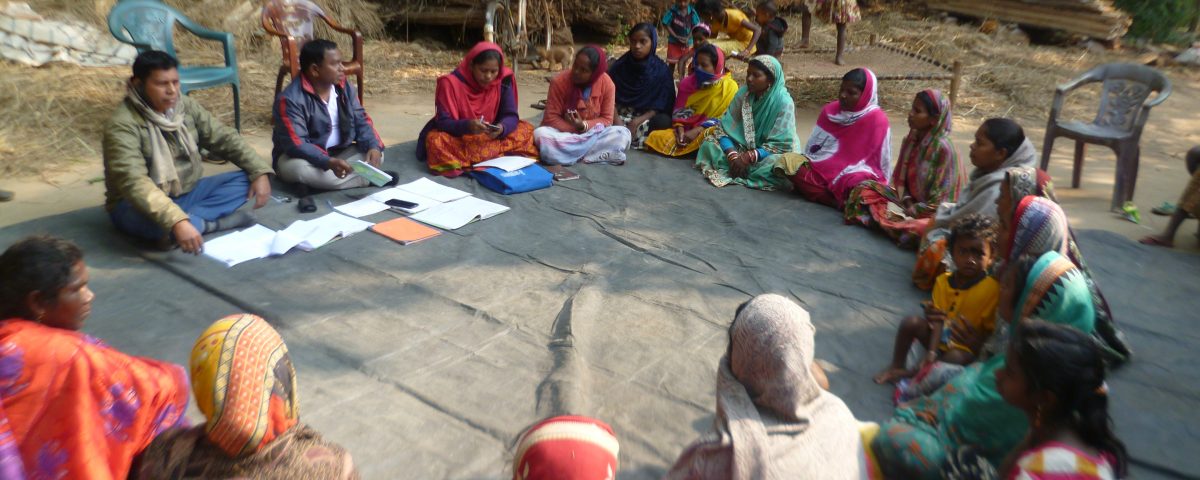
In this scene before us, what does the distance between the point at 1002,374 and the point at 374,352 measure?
215cm

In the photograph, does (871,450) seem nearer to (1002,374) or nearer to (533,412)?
(1002,374)

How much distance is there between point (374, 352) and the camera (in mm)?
3002

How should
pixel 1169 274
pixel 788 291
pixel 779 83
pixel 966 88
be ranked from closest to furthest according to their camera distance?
pixel 788 291 → pixel 1169 274 → pixel 779 83 → pixel 966 88

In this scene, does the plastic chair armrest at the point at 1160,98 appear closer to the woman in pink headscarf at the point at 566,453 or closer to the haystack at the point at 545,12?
the woman in pink headscarf at the point at 566,453

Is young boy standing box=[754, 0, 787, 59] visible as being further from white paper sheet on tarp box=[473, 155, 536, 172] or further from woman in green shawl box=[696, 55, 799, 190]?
white paper sheet on tarp box=[473, 155, 536, 172]

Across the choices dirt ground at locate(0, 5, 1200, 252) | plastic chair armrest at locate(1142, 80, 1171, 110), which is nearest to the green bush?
dirt ground at locate(0, 5, 1200, 252)

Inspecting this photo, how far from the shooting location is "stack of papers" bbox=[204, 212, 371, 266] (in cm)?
372

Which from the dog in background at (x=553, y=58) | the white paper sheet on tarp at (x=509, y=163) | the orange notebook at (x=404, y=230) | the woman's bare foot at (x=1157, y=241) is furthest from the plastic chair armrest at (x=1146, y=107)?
the dog in background at (x=553, y=58)

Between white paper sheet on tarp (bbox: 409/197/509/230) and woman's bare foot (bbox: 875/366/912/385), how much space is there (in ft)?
7.55

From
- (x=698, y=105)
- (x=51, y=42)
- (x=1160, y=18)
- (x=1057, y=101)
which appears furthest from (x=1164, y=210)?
(x=51, y=42)

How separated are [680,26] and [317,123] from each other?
422 centimetres

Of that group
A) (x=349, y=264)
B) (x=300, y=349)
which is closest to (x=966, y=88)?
(x=349, y=264)

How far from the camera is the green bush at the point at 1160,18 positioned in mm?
10547

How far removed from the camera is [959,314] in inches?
116
